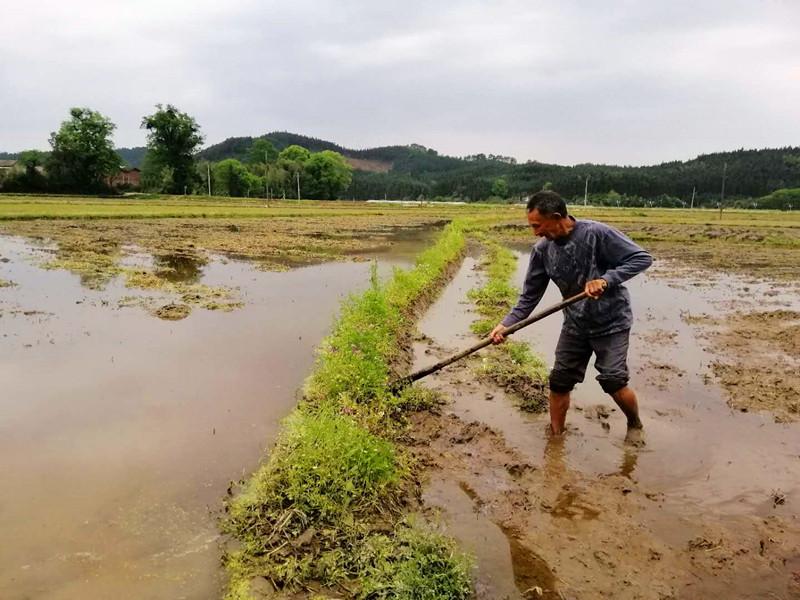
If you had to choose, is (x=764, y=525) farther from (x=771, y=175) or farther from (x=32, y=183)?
(x=771, y=175)

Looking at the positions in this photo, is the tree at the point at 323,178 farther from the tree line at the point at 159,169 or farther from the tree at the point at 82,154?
the tree at the point at 82,154

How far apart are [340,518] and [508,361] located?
13.3 ft

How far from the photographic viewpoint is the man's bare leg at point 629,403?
15.0 ft

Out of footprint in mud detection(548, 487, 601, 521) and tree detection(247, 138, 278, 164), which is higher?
tree detection(247, 138, 278, 164)

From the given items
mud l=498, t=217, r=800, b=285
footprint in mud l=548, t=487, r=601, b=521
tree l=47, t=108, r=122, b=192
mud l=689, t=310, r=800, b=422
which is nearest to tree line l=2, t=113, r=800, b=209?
tree l=47, t=108, r=122, b=192

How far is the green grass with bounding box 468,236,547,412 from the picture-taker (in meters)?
5.82

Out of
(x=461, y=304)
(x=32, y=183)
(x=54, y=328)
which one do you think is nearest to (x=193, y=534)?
(x=54, y=328)

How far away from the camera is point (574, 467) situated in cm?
431

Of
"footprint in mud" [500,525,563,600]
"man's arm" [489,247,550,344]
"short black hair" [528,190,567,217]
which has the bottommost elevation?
"footprint in mud" [500,525,563,600]

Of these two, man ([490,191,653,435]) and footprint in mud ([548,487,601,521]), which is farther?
man ([490,191,653,435])

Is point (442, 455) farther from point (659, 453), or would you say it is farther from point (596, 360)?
point (659, 453)

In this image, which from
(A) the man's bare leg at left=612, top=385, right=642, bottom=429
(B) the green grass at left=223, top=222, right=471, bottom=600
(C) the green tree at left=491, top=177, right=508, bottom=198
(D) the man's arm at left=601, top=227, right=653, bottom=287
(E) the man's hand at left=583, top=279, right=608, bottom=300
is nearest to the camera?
(B) the green grass at left=223, top=222, right=471, bottom=600

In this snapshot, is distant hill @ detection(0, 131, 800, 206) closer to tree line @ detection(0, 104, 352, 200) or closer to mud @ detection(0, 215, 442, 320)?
tree line @ detection(0, 104, 352, 200)

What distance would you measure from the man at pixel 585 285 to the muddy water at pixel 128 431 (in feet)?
8.31
